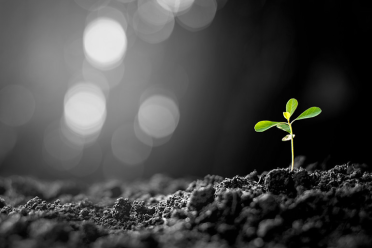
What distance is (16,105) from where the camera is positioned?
2852 mm

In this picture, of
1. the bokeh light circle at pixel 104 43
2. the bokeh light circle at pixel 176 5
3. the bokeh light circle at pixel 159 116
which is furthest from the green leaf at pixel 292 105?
the bokeh light circle at pixel 104 43

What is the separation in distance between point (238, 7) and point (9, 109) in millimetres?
2743

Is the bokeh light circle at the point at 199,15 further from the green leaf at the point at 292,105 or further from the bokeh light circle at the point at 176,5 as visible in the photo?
the green leaf at the point at 292,105

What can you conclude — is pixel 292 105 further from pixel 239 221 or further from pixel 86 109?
pixel 86 109

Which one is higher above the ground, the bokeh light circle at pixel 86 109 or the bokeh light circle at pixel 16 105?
the bokeh light circle at pixel 16 105

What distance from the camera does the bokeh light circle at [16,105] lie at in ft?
9.25

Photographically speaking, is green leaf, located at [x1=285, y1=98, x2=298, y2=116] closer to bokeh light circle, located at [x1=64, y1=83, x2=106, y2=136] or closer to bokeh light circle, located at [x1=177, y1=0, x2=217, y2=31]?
bokeh light circle, located at [x1=177, y1=0, x2=217, y2=31]

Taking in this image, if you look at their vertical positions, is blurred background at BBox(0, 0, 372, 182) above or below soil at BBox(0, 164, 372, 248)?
above

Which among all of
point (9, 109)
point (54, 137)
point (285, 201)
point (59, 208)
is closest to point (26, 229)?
point (59, 208)

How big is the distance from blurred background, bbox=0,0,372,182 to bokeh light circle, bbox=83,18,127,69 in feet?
0.04

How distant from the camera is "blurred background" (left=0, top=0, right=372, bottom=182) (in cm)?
190

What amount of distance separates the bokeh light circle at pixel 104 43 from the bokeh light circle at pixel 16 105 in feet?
3.00

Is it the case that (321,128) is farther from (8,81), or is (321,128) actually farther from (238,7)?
(8,81)

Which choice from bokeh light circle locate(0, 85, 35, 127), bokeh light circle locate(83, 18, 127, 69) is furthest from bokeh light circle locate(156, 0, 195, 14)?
bokeh light circle locate(0, 85, 35, 127)
